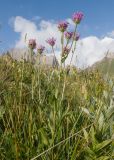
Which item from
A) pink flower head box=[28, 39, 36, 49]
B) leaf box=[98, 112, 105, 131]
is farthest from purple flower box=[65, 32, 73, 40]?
leaf box=[98, 112, 105, 131]

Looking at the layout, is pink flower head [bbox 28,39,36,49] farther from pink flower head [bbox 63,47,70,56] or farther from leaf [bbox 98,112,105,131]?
leaf [bbox 98,112,105,131]

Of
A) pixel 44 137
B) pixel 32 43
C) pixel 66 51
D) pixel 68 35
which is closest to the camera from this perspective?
pixel 44 137

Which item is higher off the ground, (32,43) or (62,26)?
(62,26)

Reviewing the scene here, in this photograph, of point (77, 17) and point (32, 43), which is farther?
point (32, 43)

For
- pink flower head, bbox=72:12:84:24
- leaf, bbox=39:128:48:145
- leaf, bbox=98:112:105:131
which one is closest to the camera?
leaf, bbox=39:128:48:145

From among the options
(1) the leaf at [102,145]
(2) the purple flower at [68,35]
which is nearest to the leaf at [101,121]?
(1) the leaf at [102,145]

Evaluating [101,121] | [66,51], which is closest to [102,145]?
[101,121]

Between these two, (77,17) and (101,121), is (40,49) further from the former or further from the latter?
(101,121)

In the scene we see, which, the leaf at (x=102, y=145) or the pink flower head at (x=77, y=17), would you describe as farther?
the pink flower head at (x=77, y=17)

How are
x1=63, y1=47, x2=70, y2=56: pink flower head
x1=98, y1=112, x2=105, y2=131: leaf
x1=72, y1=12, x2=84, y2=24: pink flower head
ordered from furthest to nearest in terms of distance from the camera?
x1=72, y1=12, x2=84, y2=24: pink flower head → x1=63, y1=47, x2=70, y2=56: pink flower head → x1=98, y1=112, x2=105, y2=131: leaf

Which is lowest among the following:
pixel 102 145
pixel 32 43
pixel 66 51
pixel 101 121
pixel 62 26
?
pixel 102 145

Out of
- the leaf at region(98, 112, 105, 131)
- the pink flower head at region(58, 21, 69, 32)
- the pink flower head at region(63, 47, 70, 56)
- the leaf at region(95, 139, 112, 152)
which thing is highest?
the pink flower head at region(58, 21, 69, 32)

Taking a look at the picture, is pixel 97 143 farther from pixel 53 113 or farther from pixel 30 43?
pixel 30 43

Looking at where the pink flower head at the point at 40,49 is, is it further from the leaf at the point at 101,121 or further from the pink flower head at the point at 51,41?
the leaf at the point at 101,121
